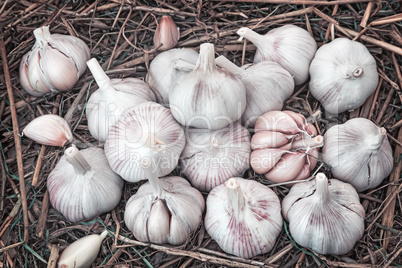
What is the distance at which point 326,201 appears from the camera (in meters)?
1.19

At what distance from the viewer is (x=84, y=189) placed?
4.29ft

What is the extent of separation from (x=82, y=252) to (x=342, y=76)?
1020mm

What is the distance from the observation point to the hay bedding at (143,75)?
1312mm

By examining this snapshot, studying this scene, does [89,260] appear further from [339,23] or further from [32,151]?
[339,23]

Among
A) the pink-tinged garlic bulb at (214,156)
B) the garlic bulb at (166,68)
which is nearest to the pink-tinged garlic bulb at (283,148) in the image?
the pink-tinged garlic bulb at (214,156)

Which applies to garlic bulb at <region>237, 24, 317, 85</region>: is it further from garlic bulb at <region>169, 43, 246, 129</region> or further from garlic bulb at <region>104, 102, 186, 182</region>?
garlic bulb at <region>104, 102, 186, 182</region>

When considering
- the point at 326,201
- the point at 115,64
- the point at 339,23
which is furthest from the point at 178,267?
the point at 339,23

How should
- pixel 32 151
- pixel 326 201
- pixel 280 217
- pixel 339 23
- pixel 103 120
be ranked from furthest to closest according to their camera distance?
1. pixel 339 23
2. pixel 32 151
3. pixel 103 120
4. pixel 280 217
5. pixel 326 201

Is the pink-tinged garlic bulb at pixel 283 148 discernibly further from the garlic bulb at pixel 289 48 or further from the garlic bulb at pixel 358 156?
the garlic bulb at pixel 289 48

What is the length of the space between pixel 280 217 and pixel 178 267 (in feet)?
1.17

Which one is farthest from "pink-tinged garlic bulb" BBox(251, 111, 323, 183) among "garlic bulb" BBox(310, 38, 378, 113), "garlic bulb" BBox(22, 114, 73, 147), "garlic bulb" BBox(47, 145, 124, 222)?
"garlic bulb" BBox(22, 114, 73, 147)

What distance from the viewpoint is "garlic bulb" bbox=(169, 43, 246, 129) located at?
4.05 feet

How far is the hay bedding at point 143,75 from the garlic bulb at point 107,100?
0.11 meters

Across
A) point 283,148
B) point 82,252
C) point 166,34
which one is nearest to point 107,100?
point 166,34
